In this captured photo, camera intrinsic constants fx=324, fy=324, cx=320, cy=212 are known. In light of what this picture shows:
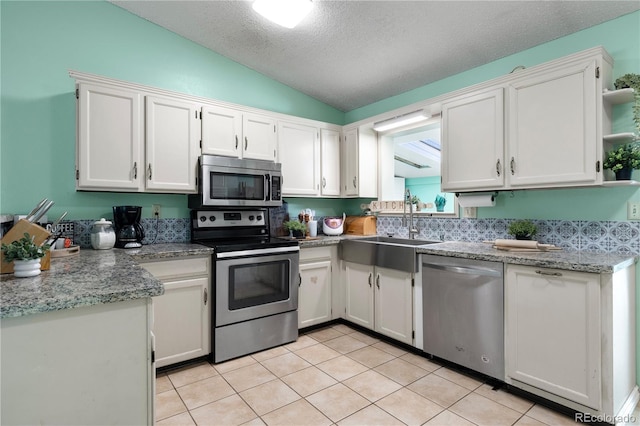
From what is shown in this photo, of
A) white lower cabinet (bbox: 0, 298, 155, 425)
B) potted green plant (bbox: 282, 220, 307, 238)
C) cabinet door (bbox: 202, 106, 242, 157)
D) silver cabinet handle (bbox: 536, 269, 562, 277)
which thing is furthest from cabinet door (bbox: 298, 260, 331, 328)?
white lower cabinet (bbox: 0, 298, 155, 425)

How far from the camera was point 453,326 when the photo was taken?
2.41m

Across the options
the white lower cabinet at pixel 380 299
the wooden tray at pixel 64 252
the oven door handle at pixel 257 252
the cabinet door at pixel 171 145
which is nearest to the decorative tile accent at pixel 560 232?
the white lower cabinet at pixel 380 299

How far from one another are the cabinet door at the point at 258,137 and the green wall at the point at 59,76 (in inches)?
27.2

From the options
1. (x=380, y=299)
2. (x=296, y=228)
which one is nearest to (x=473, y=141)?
(x=380, y=299)

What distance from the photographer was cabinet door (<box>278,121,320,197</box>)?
11.0 ft

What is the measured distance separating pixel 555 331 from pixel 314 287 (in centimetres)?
196

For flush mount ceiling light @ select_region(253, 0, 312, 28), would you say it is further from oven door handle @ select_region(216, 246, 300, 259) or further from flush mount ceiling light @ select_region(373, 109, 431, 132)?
oven door handle @ select_region(216, 246, 300, 259)

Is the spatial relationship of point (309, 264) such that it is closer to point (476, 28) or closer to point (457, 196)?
point (457, 196)

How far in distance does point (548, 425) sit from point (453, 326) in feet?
2.45

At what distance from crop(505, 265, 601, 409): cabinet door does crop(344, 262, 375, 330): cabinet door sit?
48.7 inches

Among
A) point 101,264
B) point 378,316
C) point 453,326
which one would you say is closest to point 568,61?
point 453,326

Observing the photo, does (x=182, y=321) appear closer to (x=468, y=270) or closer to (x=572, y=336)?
(x=468, y=270)

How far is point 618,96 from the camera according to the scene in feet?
6.59

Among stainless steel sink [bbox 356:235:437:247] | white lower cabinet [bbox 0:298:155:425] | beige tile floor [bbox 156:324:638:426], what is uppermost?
stainless steel sink [bbox 356:235:437:247]
